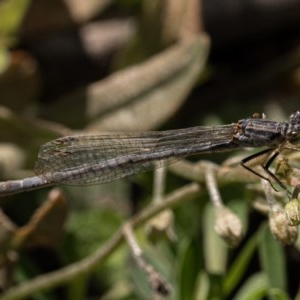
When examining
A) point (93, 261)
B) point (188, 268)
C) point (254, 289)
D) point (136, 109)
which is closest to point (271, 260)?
point (254, 289)

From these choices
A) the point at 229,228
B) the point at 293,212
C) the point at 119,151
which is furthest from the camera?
the point at 119,151

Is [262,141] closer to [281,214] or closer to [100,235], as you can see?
[281,214]

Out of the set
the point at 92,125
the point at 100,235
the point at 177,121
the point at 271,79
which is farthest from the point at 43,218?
the point at 271,79

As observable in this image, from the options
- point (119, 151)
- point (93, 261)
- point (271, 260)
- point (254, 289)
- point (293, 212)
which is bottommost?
point (254, 289)

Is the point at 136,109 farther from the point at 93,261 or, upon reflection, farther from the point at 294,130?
the point at 294,130

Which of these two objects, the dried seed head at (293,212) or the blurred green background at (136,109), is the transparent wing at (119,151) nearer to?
the blurred green background at (136,109)

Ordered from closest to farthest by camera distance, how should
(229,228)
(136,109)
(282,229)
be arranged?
(282,229)
(229,228)
(136,109)

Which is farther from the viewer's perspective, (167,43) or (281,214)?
(167,43)
